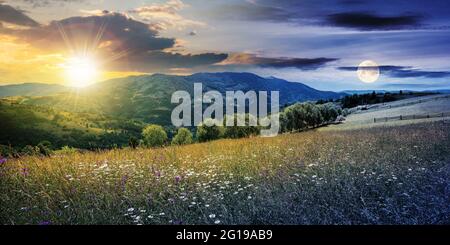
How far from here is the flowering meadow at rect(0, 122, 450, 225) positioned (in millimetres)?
3678

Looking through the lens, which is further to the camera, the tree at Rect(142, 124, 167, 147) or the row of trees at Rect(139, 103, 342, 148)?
the tree at Rect(142, 124, 167, 147)

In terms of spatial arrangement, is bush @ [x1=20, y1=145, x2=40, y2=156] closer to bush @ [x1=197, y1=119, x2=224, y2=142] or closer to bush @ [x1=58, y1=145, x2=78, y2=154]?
bush @ [x1=58, y1=145, x2=78, y2=154]

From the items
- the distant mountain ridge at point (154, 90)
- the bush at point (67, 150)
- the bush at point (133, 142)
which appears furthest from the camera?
the bush at point (133, 142)

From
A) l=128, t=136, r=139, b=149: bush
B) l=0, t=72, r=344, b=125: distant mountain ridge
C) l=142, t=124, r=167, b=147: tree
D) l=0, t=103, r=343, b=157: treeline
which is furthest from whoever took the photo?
l=128, t=136, r=139, b=149: bush

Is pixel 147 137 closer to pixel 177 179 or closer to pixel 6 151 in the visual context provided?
pixel 177 179

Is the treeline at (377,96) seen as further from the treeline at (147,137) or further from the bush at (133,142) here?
the bush at (133,142)

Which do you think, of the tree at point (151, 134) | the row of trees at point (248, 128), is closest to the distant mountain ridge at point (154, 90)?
the row of trees at point (248, 128)

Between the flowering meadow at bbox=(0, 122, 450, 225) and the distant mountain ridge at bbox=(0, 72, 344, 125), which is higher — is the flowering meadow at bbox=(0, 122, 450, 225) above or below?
below

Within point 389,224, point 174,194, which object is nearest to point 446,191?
point 389,224

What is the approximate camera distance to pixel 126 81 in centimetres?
479

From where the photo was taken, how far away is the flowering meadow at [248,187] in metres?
3.68

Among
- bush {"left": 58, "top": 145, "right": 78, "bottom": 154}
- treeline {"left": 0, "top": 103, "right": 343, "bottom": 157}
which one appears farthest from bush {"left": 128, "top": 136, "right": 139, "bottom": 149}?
bush {"left": 58, "top": 145, "right": 78, "bottom": 154}

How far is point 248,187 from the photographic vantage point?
4066 millimetres
